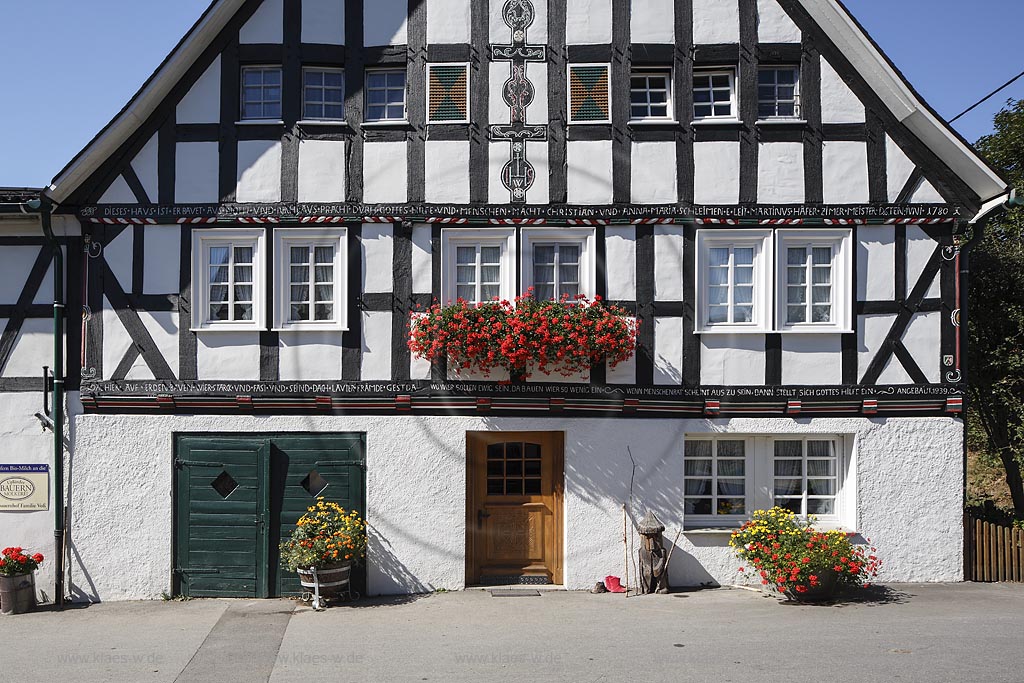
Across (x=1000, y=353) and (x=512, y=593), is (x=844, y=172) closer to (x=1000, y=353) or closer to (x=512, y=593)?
(x=1000, y=353)

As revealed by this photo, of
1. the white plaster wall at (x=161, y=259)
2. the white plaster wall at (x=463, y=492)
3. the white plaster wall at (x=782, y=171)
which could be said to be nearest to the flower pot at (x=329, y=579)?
the white plaster wall at (x=463, y=492)

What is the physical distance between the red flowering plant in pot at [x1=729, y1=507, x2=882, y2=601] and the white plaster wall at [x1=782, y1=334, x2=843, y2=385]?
1921 mm

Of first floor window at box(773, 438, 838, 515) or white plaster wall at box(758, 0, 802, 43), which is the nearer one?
white plaster wall at box(758, 0, 802, 43)

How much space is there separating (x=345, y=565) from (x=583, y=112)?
706cm

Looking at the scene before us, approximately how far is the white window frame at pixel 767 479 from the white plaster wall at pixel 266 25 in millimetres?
8161

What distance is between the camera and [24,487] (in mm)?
10656

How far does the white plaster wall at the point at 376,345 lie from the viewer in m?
10.7

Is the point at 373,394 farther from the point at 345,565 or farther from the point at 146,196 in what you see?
the point at 146,196

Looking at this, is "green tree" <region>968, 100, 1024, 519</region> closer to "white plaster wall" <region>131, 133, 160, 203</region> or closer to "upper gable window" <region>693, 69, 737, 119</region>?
"upper gable window" <region>693, 69, 737, 119</region>

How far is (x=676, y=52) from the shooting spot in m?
11.0

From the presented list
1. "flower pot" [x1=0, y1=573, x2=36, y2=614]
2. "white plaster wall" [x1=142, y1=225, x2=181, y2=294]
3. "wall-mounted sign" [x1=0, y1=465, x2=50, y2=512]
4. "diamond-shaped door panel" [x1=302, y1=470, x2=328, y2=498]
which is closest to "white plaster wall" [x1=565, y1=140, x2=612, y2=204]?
"diamond-shaped door panel" [x1=302, y1=470, x2=328, y2=498]

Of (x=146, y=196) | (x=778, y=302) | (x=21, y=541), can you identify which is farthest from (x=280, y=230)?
(x=778, y=302)

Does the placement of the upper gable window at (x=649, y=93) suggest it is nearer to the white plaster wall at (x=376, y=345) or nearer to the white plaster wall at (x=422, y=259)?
the white plaster wall at (x=422, y=259)

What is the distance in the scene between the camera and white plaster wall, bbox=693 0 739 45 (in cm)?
1103
